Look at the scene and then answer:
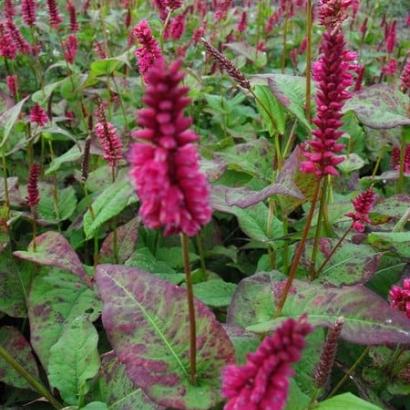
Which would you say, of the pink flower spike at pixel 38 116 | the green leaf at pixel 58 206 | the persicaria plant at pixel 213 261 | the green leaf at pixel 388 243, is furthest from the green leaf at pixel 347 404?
the pink flower spike at pixel 38 116

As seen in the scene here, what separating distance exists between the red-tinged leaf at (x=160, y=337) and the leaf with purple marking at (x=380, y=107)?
961mm

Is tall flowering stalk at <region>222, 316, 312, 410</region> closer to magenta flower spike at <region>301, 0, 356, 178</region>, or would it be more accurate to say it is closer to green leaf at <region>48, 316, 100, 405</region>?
magenta flower spike at <region>301, 0, 356, 178</region>

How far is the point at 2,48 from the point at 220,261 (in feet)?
5.68

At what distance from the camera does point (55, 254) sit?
2031mm

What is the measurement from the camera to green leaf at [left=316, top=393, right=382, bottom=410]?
49.3 inches

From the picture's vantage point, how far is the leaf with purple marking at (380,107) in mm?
1999

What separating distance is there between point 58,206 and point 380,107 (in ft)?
4.89

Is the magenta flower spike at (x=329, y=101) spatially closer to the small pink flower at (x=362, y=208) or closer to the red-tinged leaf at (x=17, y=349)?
the small pink flower at (x=362, y=208)

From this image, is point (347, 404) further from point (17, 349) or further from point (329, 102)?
point (17, 349)

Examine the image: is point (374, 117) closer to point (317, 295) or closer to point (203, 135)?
point (317, 295)

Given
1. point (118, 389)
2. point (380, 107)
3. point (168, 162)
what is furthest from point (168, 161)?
point (380, 107)

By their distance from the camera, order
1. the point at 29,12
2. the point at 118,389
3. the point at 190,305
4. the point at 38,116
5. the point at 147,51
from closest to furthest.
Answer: the point at 190,305, the point at 118,389, the point at 147,51, the point at 38,116, the point at 29,12

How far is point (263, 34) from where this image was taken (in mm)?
5641

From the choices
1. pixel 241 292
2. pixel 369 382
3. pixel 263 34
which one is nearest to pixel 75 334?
pixel 241 292
